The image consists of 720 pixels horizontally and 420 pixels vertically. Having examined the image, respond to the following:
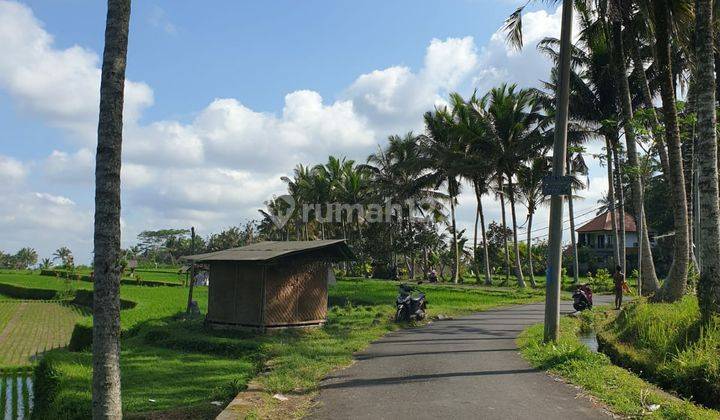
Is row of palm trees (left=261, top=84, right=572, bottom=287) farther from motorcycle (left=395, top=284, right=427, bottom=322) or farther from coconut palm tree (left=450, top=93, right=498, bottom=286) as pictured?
motorcycle (left=395, top=284, right=427, bottom=322)

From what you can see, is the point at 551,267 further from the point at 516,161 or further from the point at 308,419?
the point at 516,161

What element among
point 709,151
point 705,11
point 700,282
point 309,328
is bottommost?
point 309,328

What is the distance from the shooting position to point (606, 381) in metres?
8.12

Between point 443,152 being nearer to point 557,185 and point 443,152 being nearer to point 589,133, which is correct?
point 589,133

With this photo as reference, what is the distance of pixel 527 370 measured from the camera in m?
9.52

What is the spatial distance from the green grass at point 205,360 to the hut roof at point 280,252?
2.01 metres

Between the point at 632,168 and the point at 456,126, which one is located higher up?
the point at 456,126

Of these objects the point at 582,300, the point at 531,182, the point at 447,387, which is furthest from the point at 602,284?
the point at 447,387

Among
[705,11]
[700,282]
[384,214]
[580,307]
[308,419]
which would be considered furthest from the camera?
[384,214]

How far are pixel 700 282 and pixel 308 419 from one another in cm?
736

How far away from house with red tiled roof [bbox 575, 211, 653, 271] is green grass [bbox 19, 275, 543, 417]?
4023 centimetres

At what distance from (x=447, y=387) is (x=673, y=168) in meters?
10.1

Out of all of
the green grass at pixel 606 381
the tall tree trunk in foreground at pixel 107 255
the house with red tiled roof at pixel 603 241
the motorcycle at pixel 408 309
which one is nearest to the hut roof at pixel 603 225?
the house with red tiled roof at pixel 603 241

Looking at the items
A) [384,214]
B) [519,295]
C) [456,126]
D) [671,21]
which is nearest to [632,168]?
[671,21]
